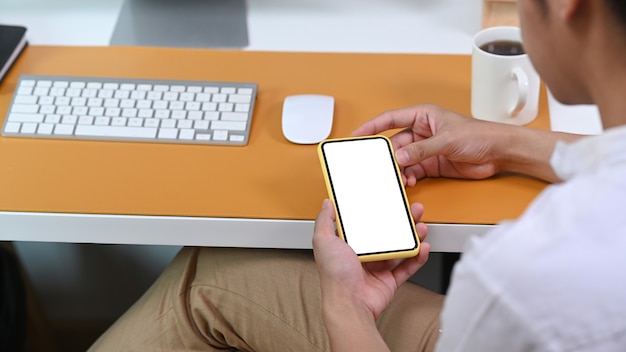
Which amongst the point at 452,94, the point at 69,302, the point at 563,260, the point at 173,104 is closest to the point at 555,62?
the point at 563,260

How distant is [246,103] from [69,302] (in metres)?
0.71

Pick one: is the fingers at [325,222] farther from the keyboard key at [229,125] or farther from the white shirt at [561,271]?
the white shirt at [561,271]

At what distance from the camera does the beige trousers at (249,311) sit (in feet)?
3.01

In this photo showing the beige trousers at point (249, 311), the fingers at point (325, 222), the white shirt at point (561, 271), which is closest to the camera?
the white shirt at point (561, 271)

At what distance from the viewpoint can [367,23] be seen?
3.89 feet

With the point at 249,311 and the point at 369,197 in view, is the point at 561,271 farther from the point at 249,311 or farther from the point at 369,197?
the point at 249,311

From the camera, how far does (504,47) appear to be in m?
0.97

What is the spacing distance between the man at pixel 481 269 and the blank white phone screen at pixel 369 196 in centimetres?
2

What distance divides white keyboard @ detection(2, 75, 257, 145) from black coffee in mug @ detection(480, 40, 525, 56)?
0.99 ft

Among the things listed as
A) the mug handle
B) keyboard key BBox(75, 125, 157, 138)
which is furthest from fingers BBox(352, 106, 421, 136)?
keyboard key BBox(75, 125, 157, 138)

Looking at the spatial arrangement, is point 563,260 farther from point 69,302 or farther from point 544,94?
point 69,302

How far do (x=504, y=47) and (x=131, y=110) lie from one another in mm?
473

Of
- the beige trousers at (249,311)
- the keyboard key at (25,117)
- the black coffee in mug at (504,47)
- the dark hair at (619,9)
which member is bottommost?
the beige trousers at (249,311)

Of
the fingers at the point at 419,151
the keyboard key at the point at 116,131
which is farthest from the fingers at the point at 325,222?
the keyboard key at the point at 116,131
